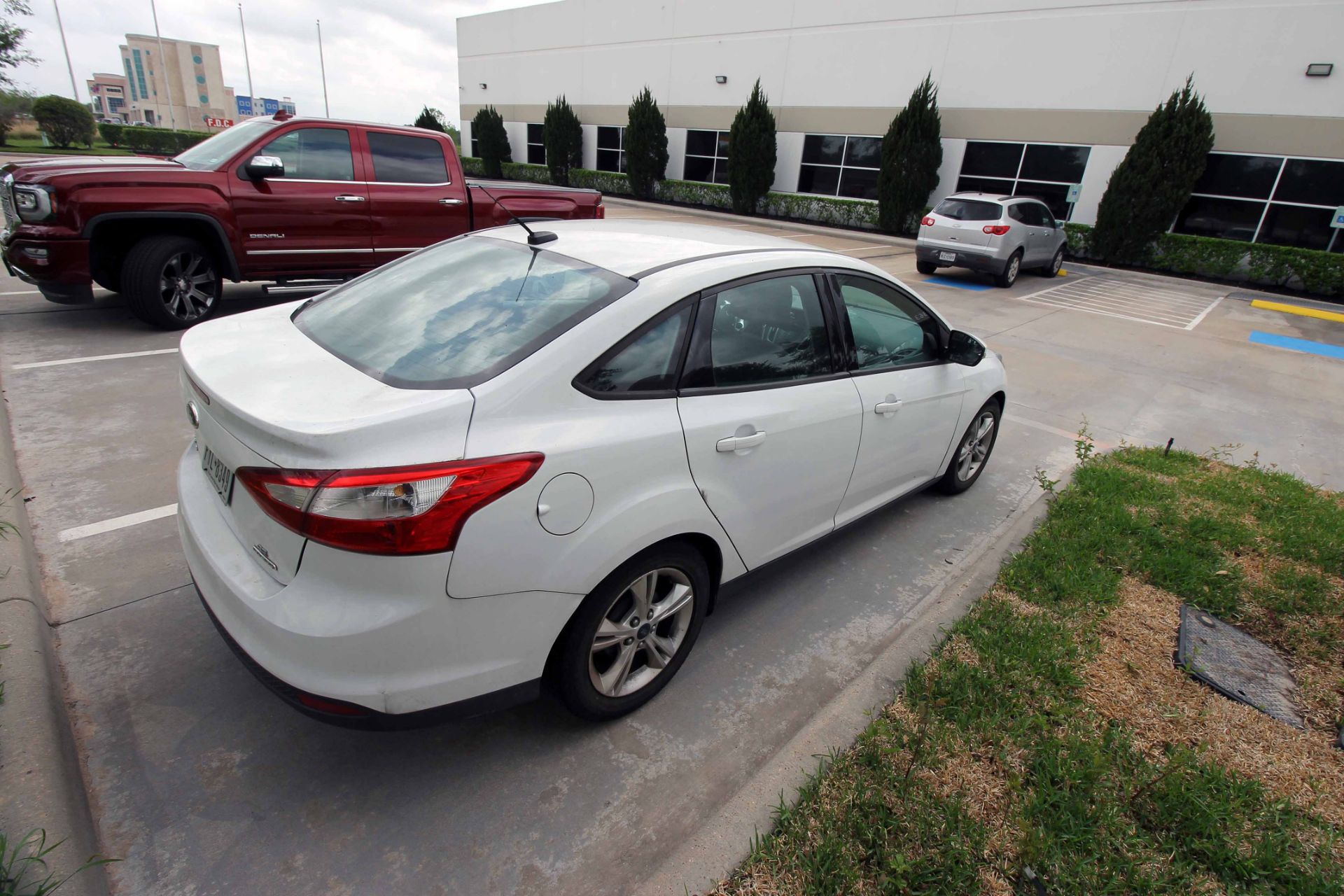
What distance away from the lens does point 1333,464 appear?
5.93 meters

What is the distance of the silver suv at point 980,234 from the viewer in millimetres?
13297

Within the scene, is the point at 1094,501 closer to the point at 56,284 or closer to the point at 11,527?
the point at 11,527

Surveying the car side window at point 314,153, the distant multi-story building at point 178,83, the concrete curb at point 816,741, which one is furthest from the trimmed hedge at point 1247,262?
the distant multi-story building at point 178,83

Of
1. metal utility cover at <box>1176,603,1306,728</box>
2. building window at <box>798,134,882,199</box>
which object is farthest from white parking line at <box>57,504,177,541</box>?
building window at <box>798,134,882,199</box>

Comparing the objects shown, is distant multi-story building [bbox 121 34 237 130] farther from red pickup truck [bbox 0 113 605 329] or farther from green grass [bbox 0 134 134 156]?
red pickup truck [bbox 0 113 605 329]

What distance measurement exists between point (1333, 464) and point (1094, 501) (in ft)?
10.8

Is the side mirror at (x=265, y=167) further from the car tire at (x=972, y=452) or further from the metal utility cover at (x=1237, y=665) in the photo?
the metal utility cover at (x=1237, y=665)

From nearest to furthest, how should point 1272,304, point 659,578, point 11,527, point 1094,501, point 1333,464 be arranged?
point 659,578, point 11,527, point 1094,501, point 1333,464, point 1272,304

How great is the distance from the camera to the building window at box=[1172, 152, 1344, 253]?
15820 millimetres

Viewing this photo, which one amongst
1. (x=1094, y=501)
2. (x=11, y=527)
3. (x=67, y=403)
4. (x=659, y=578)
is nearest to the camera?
(x=659, y=578)

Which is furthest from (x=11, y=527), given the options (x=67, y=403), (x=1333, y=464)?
(x=1333, y=464)

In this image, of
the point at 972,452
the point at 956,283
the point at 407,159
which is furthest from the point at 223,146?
the point at 956,283

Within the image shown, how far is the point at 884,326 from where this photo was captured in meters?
3.67

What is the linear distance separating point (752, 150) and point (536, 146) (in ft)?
48.8
